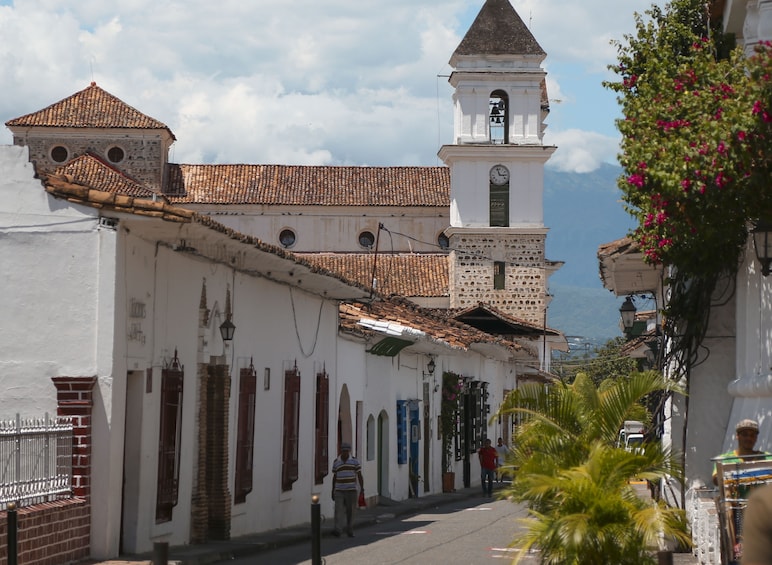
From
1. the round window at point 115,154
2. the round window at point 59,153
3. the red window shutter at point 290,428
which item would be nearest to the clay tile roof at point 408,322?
the red window shutter at point 290,428

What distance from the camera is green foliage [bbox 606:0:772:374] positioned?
10344 mm

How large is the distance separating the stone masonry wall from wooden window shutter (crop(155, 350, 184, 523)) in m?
51.6

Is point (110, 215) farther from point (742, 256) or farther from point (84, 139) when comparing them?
point (84, 139)

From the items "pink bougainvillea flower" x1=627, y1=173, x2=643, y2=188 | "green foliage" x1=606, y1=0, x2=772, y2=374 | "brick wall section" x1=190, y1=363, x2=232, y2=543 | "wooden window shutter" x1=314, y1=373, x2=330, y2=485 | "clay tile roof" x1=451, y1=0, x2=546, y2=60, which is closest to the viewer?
"green foliage" x1=606, y1=0, x2=772, y2=374

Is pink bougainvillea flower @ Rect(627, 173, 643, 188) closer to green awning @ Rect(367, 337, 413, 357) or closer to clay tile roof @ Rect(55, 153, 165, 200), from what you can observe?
green awning @ Rect(367, 337, 413, 357)

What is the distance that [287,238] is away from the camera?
72.4 metres

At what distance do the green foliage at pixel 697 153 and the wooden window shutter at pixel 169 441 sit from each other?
19.4ft

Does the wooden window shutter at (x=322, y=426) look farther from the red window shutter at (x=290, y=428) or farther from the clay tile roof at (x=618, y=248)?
the clay tile roof at (x=618, y=248)

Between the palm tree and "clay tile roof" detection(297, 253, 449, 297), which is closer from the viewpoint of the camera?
the palm tree

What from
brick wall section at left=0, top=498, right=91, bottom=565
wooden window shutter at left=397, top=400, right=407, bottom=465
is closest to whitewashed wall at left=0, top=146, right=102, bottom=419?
brick wall section at left=0, top=498, right=91, bottom=565

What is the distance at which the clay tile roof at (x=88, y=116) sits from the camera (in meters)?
67.4

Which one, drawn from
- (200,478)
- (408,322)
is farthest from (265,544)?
(408,322)

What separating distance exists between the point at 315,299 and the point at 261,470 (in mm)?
4311

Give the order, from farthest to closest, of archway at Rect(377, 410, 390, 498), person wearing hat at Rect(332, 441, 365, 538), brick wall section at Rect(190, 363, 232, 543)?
archway at Rect(377, 410, 390, 498) → person wearing hat at Rect(332, 441, 365, 538) → brick wall section at Rect(190, 363, 232, 543)
